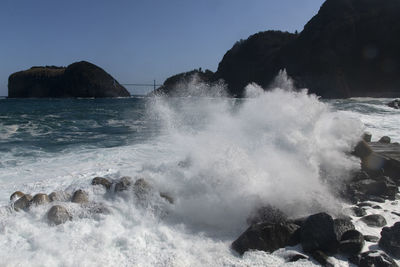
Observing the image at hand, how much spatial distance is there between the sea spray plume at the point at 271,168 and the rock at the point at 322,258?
100 centimetres

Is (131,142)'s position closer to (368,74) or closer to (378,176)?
(378,176)

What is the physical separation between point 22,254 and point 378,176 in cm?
689

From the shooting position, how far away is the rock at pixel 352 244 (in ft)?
13.4

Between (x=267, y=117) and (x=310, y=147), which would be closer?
(x=310, y=147)

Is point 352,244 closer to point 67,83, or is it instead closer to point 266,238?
point 266,238

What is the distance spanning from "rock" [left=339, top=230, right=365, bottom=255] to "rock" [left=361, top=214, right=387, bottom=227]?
82 cm

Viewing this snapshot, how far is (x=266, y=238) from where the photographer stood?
4.24 meters

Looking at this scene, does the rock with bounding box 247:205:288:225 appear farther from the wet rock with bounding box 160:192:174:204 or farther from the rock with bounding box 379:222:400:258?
the wet rock with bounding box 160:192:174:204

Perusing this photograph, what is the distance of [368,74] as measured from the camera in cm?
6419

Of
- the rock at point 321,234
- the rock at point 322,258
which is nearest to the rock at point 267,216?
the rock at point 321,234

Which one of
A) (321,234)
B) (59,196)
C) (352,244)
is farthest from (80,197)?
(352,244)

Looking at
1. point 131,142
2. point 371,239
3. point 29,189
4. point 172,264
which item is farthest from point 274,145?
point 131,142

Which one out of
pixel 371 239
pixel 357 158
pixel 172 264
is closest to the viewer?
pixel 172 264

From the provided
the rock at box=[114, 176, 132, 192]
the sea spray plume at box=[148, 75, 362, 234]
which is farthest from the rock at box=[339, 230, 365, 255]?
the rock at box=[114, 176, 132, 192]
